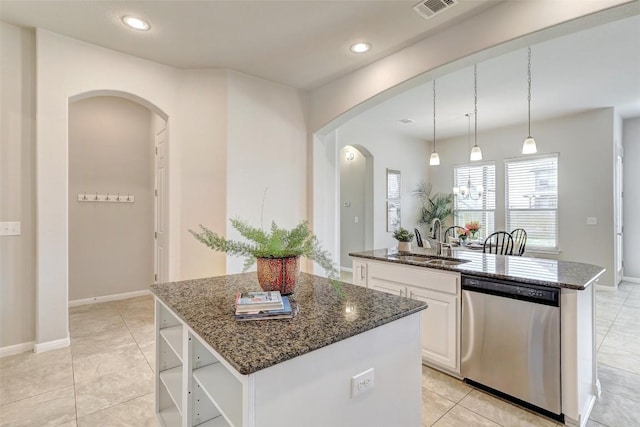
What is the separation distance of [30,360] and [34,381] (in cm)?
48

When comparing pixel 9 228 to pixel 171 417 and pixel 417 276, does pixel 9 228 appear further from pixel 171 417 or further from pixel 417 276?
pixel 417 276

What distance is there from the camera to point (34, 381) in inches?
96.5

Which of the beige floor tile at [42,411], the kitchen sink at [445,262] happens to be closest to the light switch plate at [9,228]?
the beige floor tile at [42,411]

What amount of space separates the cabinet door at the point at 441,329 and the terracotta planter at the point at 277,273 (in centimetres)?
146

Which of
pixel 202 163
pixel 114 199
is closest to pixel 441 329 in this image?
pixel 202 163

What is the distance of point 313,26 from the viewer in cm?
279

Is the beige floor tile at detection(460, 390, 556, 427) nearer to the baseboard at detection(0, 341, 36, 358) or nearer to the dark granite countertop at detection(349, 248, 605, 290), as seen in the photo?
the dark granite countertop at detection(349, 248, 605, 290)

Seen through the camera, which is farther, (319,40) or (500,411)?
(319,40)

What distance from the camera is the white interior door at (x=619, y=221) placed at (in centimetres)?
536

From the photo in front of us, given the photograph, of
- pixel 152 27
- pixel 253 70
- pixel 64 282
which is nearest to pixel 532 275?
pixel 253 70

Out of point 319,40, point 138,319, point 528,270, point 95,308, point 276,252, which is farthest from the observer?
point 95,308

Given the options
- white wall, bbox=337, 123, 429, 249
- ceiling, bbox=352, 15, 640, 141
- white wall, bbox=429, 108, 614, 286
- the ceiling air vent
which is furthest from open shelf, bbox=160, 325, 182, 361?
white wall, bbox=429, 108, 614, 286

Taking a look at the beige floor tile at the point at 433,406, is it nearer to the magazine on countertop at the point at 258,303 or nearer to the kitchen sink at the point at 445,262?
the kitchen sink at the point at 445,262

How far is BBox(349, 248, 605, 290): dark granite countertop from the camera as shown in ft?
6.48
